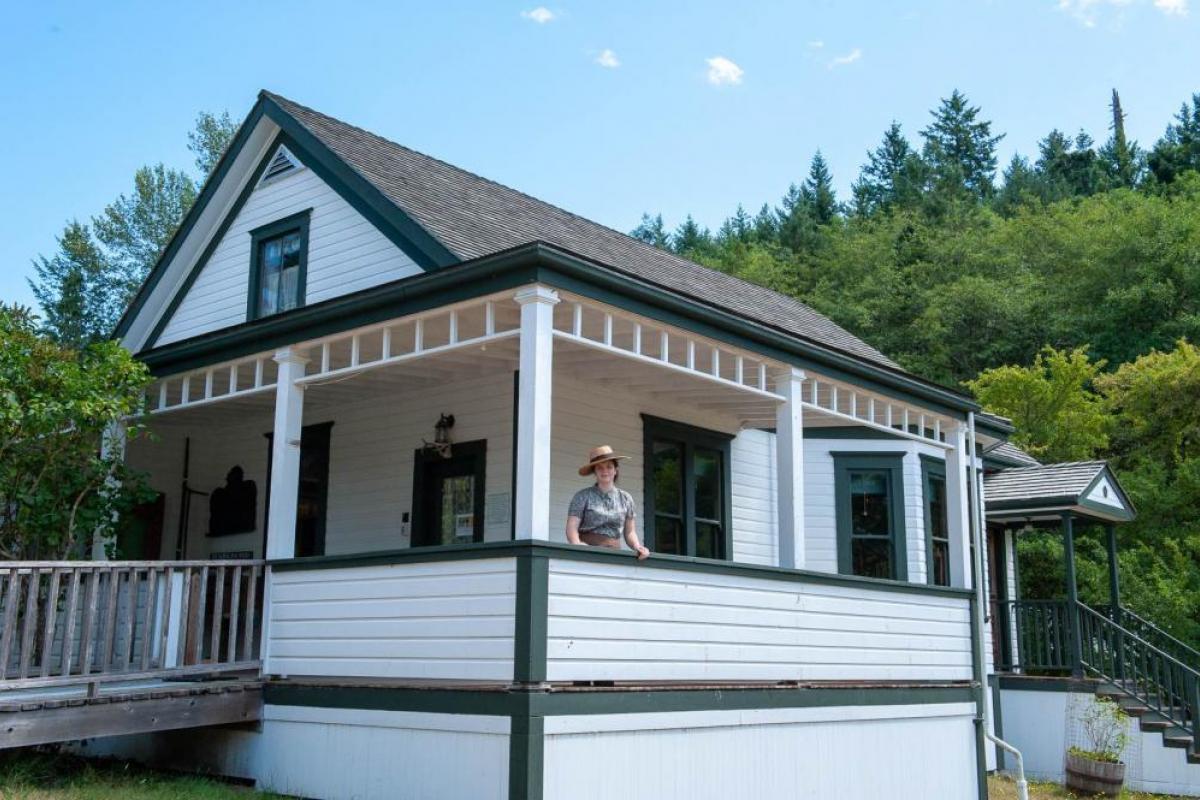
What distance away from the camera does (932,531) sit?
14922 mm

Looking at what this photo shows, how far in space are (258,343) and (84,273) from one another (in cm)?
4079

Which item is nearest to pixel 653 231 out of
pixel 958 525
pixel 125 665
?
pixel 958 525

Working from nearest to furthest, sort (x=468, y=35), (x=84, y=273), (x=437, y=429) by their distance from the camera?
(x=437, y=429) < (x=468, y=35) < (x=84, y=273)

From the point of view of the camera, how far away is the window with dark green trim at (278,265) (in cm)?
1237

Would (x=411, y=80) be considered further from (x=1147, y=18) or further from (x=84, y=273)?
(x=1147, y=18)

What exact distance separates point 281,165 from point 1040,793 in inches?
427

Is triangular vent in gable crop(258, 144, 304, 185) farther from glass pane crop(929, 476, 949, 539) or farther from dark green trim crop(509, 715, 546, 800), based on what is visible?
glass pane crop(929, 476, 949, 539)

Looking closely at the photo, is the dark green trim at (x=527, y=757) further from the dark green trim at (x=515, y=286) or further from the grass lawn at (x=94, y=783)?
the dark green trim at (x=515, y=286)

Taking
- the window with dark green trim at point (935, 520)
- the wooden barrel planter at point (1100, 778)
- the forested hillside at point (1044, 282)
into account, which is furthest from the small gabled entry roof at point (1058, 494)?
the forested hillside at point (1044, 282)

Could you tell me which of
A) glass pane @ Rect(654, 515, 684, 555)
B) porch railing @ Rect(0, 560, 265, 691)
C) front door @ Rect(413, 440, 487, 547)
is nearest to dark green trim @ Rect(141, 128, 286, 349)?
front door @ Rect(413, 440, 487, 547)

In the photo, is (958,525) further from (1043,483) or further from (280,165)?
(280,165)

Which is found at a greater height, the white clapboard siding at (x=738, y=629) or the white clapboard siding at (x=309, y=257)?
the white clapboard siding at (x=309, y=257)

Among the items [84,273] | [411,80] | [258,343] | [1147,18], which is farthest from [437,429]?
[1147,18]

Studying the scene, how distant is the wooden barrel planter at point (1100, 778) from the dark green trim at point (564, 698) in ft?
14.1
